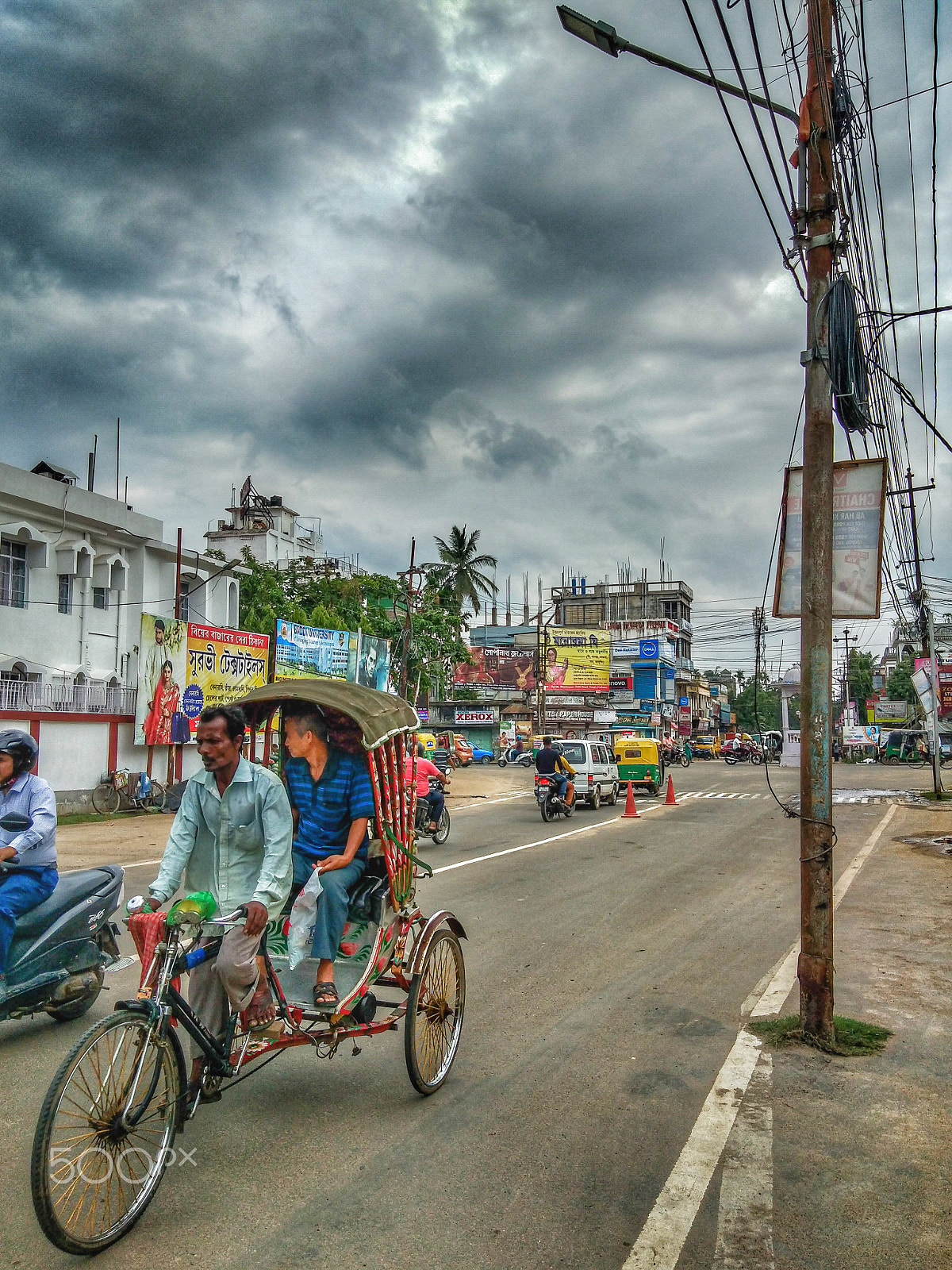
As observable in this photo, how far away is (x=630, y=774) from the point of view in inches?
1206

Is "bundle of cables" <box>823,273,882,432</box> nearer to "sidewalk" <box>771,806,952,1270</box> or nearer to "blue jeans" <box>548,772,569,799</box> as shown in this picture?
"sidewalk" <box>771,806,952,1270</box>

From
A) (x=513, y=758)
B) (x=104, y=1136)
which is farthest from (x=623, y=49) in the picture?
(x=513, y=758)

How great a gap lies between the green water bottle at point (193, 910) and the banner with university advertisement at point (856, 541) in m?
4.39

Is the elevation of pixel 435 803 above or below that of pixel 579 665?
below

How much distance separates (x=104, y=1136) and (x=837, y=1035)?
14.7 ft

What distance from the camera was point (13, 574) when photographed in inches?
938

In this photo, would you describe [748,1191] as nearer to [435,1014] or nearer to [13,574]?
[435,1014]

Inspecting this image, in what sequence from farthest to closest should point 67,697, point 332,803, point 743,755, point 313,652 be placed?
point 743,755 → point 313,652 → point 67,697 → point 332,803

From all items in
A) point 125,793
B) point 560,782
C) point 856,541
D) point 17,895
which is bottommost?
point 125,793

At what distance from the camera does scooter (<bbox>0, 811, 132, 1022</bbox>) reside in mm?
5316

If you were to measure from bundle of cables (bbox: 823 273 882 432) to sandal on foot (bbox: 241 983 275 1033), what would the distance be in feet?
16.7

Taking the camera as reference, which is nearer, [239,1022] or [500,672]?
[239,1022]

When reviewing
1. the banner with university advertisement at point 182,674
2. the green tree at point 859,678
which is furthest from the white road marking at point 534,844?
the green tree at point 859,678

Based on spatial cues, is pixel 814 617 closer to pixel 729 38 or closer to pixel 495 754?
pixel 729 38
